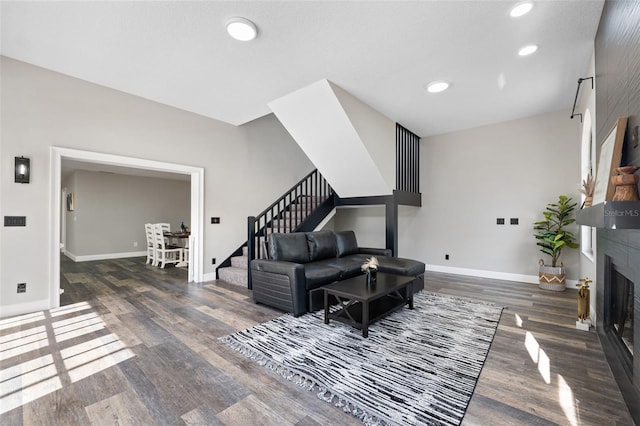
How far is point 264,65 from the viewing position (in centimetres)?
320

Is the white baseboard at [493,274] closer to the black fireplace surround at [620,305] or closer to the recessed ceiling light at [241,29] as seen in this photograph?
the black fireplace surround at [620,305]

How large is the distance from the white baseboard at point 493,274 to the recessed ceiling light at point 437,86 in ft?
11.6

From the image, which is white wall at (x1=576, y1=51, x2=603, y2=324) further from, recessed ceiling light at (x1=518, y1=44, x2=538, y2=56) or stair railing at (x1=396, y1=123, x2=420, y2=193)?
stair railing at (x1=396, y1=123, x2=420, y2=193)

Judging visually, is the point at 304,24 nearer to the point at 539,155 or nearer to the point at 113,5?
the point at 113,5

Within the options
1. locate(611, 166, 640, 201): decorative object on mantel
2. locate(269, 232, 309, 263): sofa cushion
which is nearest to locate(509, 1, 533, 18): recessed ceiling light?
locate(611, 166, 640, 201): decorative object on mantel

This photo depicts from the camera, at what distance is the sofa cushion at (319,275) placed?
339cm

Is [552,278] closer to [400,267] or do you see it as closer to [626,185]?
[400,267]

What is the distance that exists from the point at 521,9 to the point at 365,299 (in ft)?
9.30

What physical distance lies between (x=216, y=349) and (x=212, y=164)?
3.52m

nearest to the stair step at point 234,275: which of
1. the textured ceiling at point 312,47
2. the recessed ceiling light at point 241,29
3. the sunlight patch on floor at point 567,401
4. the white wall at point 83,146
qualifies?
the white wall at point 83,146

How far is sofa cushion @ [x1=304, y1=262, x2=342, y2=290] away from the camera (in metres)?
3.39

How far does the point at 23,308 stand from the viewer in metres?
3.27

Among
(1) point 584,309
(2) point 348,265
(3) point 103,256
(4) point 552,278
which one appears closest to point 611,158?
(1) point 584,309

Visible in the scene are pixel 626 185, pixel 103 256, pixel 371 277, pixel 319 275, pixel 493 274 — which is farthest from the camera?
pixel 103 256
